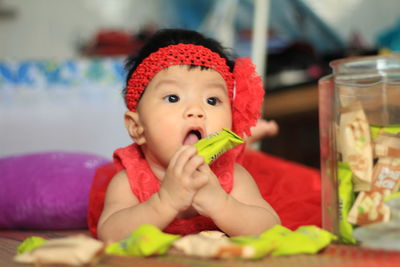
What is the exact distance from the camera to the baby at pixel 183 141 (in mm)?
839

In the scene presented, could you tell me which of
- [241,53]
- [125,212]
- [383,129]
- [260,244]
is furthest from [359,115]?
[241,53]

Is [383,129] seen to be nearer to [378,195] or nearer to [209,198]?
[378,195]

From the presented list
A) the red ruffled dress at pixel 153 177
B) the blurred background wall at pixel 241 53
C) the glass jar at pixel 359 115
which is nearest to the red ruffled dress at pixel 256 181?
the red ruffled dress at pixel 153 177

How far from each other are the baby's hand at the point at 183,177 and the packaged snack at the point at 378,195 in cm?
25

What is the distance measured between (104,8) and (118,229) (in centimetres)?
330

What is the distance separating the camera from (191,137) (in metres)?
0.92

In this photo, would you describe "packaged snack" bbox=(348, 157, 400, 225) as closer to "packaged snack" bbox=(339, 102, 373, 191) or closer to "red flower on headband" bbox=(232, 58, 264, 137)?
"packaged snack" bbox=(339, 102, 373, 191)

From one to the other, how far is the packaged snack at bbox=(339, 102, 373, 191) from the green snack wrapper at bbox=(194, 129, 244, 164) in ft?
0.58

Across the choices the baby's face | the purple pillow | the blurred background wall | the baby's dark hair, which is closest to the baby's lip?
the baby's face

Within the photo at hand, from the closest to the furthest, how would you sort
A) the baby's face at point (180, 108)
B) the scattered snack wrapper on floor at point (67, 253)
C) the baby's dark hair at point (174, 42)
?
the scattered snack wrapper on floor at point (67, 253)
the baby's face at point (180, 108)
the baby's dark hair at point (174, 42)

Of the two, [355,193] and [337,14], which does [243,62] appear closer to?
[355,193]

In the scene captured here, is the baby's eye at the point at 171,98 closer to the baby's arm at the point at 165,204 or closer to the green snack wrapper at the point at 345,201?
the baby's arm at the point at 165,204

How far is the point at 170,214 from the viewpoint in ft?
2.74

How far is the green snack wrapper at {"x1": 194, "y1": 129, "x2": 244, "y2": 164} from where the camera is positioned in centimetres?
81
